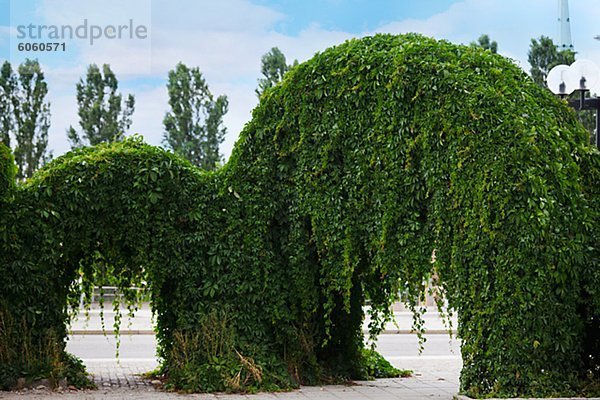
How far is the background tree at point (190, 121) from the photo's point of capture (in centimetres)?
4153

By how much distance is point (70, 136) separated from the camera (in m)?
41.8

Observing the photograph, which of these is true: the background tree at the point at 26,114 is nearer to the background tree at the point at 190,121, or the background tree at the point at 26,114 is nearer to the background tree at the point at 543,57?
the background tree at the point at 190,121

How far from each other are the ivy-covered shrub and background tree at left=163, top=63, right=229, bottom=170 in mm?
29819

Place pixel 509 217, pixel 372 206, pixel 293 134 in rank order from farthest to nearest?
pixel 293 134 < pixel 372 206 < pixel 509 217

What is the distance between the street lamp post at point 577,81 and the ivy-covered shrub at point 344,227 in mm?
2183

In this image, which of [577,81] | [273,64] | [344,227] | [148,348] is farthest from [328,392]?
[273,64]

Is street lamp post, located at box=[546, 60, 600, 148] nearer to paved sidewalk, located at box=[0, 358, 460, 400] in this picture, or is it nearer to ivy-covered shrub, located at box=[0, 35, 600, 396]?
ivy-covered shrub, located at box=[0, 35, 600, 396]

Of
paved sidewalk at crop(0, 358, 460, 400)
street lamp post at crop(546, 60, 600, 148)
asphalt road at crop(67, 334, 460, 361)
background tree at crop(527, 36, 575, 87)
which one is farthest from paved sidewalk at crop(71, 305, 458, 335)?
background tree at crop(527, 36, 575, 87)

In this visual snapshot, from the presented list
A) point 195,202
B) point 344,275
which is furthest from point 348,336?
point 195,202

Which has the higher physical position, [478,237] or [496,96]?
[496,96]

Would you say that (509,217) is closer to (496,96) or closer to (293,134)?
(496,96)

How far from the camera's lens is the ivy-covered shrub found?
945 cm

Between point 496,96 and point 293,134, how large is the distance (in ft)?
8.82

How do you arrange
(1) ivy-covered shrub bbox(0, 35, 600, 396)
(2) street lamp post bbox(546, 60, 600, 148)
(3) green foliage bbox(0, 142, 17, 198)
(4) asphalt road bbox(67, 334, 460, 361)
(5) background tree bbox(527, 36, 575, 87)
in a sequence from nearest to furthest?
(1) ivy-covered shrub bbox(0, 35, 600, 396)
(3) green foliage bbox(0, 142, 17, 198)
(2) street lamp post bbox(546, 60, 600, 148)
(4) asphalt road bbox(67, 334, 460, 361)
(5) background tree bbox(527, 36, 575, 87)
